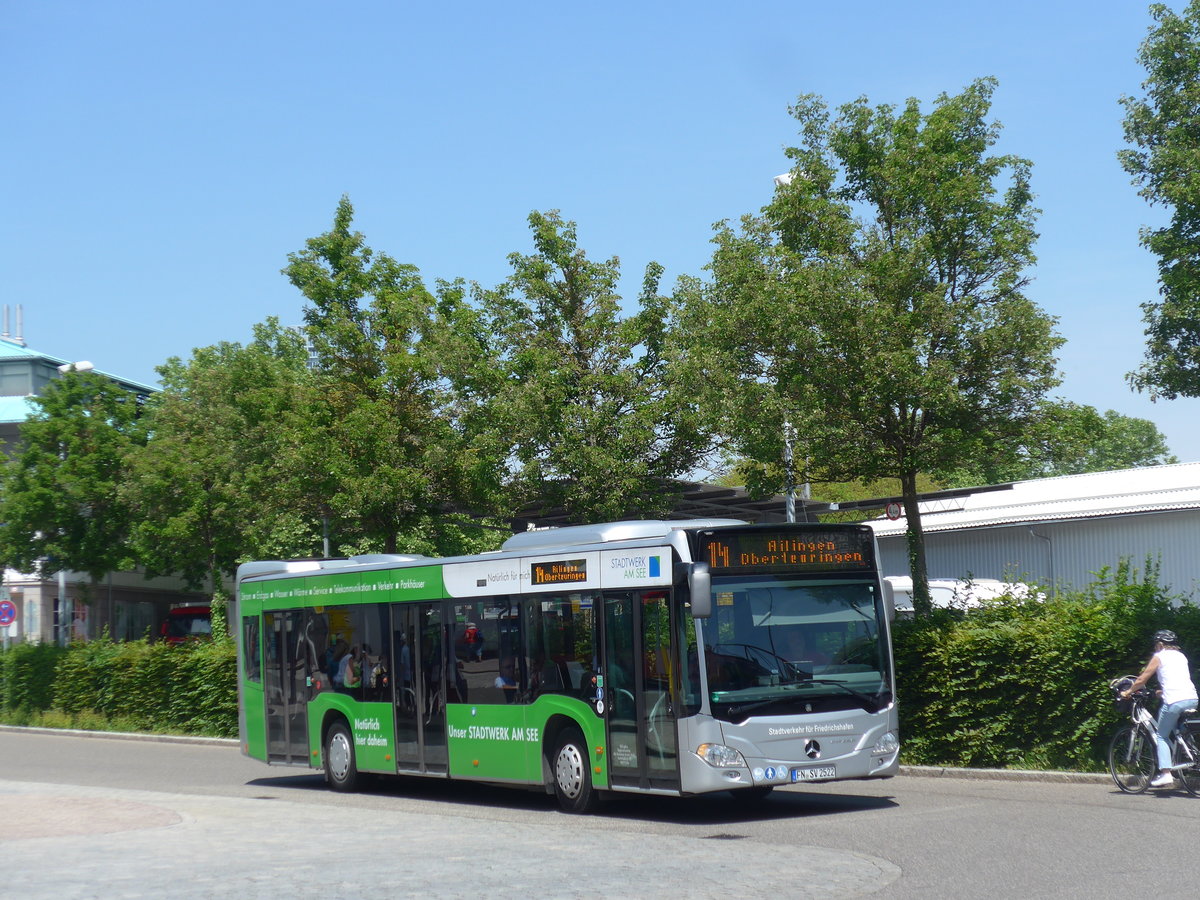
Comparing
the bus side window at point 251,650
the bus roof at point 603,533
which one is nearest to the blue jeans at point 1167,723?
the bus roof at point 603,533

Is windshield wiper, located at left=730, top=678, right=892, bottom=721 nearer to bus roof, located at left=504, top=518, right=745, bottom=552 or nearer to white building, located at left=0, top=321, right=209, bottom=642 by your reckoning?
bus roof, located at left=504, top=518, right=745, bottom=552

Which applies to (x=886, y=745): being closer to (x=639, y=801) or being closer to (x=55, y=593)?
(x=639, y=801)

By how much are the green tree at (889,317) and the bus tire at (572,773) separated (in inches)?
266

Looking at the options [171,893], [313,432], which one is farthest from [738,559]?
[313,432]

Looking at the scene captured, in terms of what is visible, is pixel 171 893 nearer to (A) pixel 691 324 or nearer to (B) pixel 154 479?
(A) pixel 691 324

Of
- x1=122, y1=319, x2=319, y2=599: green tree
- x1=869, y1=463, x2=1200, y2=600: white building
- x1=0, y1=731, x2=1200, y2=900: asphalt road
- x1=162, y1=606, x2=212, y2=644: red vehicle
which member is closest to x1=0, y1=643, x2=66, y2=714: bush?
x1=122, y1=319, x2=319, y2=599: green tree

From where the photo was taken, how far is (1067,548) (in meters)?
38.2

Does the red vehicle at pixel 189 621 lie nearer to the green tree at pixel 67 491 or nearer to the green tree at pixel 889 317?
the green tree at pixel 67 491

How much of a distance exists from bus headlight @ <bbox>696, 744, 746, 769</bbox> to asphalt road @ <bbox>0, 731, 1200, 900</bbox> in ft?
2.14

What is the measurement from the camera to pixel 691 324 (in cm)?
2298

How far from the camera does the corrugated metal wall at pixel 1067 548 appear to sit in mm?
35406

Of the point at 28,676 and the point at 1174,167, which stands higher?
the point at 1174,167

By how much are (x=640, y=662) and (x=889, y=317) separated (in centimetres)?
748

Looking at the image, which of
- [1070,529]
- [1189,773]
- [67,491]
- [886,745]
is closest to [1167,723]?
[1189,773]
